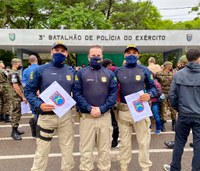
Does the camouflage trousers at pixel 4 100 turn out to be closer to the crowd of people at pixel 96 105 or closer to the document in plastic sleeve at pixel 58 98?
the crowd of people at pixel 96 105

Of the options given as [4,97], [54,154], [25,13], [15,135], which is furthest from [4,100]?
[25,13]

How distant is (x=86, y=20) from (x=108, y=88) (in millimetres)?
19260

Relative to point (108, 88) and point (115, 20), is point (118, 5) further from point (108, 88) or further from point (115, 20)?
point (108, 88)

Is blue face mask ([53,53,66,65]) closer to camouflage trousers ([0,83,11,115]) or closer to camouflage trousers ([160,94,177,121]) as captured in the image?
camouflage trousers ([160,94,177,121])

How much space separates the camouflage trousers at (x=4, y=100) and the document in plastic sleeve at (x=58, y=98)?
486 cm

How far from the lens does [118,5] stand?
2828 centimetres

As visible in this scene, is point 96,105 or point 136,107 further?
point 136,107

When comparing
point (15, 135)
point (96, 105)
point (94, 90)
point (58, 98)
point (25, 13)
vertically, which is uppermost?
point (25, 13)

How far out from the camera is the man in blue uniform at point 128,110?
12.2 feet

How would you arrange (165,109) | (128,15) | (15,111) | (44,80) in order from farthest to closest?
(128,15)
(165,109)
(15,111)
(44,80)

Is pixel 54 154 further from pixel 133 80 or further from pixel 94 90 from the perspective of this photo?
pixel 133 80

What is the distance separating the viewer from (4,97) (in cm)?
793

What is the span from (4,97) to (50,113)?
500 cm

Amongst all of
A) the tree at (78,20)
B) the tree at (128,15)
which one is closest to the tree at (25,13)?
the tree at (78,20)
